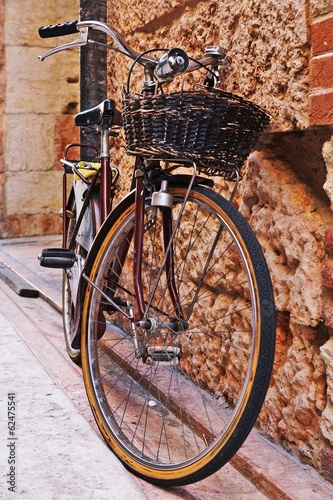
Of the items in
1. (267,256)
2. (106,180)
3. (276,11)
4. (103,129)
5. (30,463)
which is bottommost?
(30,463)

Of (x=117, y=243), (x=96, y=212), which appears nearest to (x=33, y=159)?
(x=96, y=212)

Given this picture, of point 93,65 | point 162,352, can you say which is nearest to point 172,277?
point 162,352

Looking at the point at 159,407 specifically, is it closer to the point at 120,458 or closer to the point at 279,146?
the point at 120,458

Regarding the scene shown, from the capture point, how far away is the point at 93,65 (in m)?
4.07

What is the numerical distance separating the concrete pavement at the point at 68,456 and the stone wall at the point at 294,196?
10cm

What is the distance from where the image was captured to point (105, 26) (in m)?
2.64

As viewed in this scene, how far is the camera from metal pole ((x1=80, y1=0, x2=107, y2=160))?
4.04 m

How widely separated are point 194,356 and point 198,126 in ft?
4.29

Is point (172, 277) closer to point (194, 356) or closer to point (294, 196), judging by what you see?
point (294, 196)

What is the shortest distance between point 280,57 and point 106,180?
34.9 inches

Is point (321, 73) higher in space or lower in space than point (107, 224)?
higher

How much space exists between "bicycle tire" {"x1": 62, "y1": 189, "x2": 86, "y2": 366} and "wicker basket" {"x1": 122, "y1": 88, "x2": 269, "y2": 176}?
123 centimetres

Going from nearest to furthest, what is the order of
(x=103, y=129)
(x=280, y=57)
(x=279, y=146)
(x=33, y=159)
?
(x=280, y=57), (x=279, y=146), (x=103, y=129), (x=33, y=159)

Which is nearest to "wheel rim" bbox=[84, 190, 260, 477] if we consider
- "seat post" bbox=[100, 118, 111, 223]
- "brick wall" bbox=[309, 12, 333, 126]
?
"seat post" bbox=[100, 118, 111, 223]
